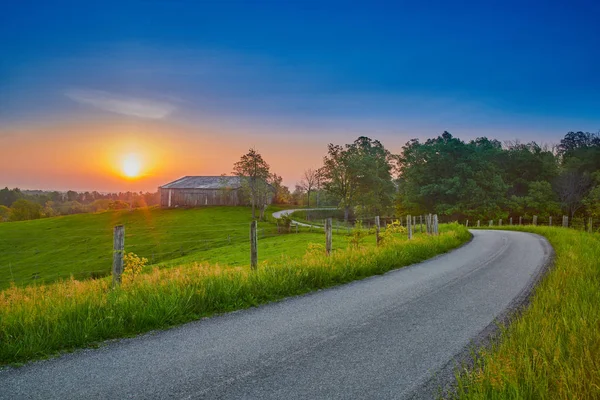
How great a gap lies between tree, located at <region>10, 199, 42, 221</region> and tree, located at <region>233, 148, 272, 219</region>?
164 ft

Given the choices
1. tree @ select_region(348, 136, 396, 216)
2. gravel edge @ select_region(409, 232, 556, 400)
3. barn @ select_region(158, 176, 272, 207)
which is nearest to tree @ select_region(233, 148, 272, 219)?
barn @ select_region(158, 176, 272, 207)

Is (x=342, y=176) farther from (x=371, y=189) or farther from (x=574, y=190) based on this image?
(x=574, y=190)

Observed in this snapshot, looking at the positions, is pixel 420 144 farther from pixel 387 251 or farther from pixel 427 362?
pixel 427 362

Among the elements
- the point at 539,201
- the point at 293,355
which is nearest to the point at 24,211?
the point at 293,355

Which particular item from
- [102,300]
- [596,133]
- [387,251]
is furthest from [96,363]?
[596,133]

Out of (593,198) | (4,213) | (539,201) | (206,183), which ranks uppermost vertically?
(206,183)

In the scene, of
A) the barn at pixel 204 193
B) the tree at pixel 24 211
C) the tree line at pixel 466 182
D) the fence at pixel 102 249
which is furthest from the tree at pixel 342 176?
the tree at pixel 24 211

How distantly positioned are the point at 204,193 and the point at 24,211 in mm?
40577

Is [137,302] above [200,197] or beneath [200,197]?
beneath

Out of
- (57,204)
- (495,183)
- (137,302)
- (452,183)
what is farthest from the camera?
(57,204)

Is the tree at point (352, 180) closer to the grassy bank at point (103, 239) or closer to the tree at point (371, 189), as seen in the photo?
the tree at point (371, 189)

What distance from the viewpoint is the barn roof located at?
76062mm

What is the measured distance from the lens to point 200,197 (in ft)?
251

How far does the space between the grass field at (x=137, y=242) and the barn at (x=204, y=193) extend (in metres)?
3.46
